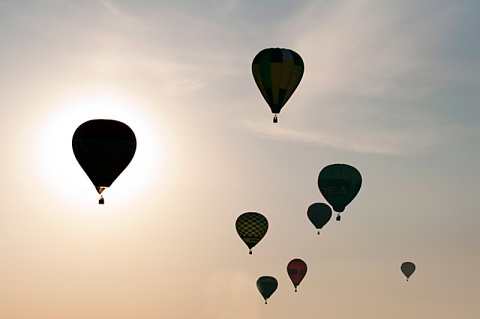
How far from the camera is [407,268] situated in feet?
397

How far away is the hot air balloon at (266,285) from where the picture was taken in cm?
11162

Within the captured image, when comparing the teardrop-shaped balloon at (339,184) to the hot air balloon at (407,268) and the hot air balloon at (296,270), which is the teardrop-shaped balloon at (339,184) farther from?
the hot air balloon at (407,268)

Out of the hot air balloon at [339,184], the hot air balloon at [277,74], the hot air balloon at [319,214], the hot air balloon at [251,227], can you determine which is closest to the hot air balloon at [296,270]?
the hot air balloon at [319,214]

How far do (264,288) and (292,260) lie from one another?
3.48 metres

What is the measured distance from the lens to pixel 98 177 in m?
73.0

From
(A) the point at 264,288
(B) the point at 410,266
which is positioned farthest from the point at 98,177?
(B) the point at 410,266

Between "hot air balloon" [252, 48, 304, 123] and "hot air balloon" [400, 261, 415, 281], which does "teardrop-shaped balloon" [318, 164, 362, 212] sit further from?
"hot air balloon" [400, 261, 415, 281]

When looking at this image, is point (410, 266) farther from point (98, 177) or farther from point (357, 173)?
point (98, 177)

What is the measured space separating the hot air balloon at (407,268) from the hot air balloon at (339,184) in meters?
29.1

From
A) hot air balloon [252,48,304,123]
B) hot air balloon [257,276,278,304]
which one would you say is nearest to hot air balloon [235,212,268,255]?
hot air balloon [257,276,278,304]

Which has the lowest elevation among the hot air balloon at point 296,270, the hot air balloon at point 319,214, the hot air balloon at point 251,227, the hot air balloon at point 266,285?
the hot air balloon at point 266,285

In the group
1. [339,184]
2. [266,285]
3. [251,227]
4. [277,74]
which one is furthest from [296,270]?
[277,74]

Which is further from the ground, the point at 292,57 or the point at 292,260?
the point at 292,57

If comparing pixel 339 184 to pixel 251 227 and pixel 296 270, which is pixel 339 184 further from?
pixel 296 270
